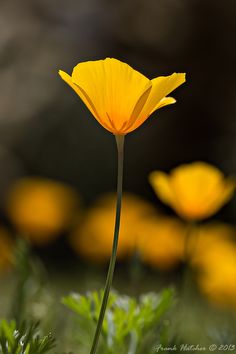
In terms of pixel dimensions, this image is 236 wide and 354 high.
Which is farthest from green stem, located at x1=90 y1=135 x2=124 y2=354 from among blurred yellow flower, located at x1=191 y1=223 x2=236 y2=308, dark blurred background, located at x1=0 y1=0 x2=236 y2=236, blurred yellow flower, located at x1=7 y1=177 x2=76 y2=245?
dark blurred background, located at x1=0 y1=0 x2=236 y2=236

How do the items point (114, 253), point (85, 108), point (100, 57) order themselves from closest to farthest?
point (114, 253)
point (85, 108)
point (100, 57)

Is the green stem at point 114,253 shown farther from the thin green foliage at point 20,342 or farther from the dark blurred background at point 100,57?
the dark blurred background at point 100,57

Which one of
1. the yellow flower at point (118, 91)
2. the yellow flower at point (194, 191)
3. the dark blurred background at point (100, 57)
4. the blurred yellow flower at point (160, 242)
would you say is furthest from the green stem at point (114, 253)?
the dark blurred background at point (100, 57)

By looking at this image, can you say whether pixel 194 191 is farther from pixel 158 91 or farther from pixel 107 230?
pixel 107 230

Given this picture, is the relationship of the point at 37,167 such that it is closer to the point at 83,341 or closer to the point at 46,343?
the point at 83,341

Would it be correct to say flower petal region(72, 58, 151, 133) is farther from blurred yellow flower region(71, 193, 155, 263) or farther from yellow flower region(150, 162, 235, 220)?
blurred yellow flower region(71, 193, 155, 263)

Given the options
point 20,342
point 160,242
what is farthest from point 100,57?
point 20,342
